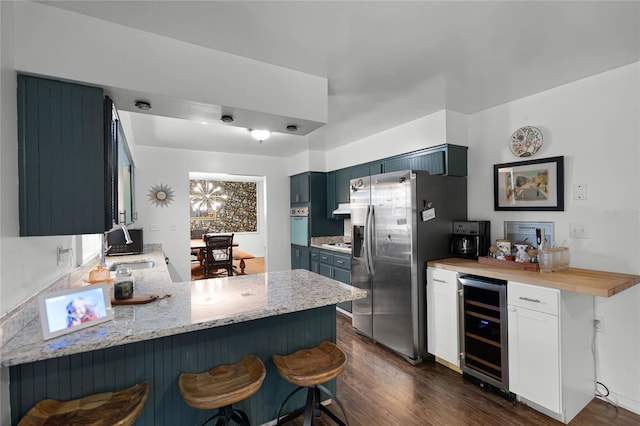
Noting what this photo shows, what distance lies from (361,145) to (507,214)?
2108 millimetres

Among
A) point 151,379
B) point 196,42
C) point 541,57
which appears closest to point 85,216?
point 151,379

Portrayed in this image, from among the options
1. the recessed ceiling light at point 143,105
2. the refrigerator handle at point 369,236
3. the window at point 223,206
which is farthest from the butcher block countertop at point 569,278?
the window at point 223,206

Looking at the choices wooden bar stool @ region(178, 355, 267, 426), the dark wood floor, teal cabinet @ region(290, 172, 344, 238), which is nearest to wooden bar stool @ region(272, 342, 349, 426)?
wooden bar stool @ region(178, 355, 267, 426)

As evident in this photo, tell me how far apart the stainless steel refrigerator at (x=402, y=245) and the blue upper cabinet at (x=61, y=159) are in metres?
2.34

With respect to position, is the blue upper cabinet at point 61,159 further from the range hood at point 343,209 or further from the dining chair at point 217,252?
the dining chair at point 217,252

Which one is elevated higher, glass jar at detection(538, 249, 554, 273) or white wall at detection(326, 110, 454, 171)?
white wall at detection(326, 110, 454, 171)

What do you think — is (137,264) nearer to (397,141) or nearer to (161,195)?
(161,195)

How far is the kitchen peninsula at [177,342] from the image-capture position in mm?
1248

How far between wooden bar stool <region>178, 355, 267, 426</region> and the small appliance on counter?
303cm

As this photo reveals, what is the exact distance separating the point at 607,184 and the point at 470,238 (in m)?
1.08

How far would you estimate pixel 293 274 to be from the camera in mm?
2316

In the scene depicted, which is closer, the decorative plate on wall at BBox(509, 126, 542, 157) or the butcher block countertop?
the butcher block countertop

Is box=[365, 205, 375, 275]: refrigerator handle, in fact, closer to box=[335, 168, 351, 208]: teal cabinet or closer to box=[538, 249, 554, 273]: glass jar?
box=[335, 168, 351, 208]: teal cabinet

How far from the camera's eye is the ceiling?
1.57 meters
